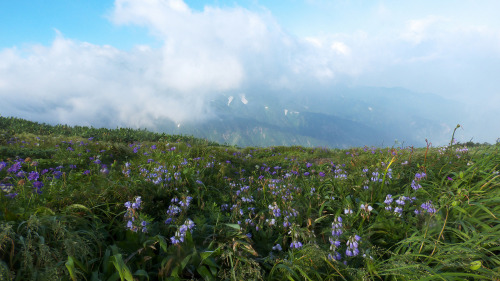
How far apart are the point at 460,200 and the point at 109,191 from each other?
5.57 m

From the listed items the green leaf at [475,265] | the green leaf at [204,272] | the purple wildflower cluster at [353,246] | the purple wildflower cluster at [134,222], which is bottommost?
the green leaf at [204,272]

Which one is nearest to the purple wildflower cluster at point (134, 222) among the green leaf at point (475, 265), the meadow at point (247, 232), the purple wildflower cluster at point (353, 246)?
the meadow at point (247, 232)

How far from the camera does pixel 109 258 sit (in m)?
2.41

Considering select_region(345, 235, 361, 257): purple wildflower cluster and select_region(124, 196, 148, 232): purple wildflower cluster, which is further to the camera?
select_region(124, 196, 148, 232): purple wildflower cluster

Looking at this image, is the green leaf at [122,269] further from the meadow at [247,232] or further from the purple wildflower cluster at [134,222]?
the purple wildflower cluster at [134,222]

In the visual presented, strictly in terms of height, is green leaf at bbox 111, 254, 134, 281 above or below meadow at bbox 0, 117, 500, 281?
below

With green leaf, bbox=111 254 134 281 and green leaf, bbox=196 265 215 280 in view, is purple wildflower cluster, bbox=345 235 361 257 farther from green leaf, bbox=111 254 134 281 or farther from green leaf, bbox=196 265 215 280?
green leaf, bbox=111 254 134 281

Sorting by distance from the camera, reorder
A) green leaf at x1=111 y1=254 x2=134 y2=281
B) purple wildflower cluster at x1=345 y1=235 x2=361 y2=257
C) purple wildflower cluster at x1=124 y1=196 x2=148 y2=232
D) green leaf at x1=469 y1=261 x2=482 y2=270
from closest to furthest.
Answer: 1. green leaf at x1=469 y1=261 x2=482 y2=270
2. green leaf at x1=111 y1=254 x2=134 y2=281
3. purple wildflower cluster at x1=345 y1=235 x2=361 y2=257
4. purple wildflower cluster at x1=124 y1=196 x2=148 y2=232

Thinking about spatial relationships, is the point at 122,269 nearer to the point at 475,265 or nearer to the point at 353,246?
the point at 353,246

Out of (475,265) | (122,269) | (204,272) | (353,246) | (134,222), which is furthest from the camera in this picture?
(134,222)

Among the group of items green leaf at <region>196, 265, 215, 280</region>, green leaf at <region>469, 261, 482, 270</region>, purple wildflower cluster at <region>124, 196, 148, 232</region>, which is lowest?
green leaf at <region>196, 265, 215, 280</region>

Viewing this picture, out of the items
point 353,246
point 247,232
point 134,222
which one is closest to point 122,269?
point 134,222

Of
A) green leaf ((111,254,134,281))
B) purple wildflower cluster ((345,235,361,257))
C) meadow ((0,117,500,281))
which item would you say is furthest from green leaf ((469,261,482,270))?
green leaf ((111,254,134,281))

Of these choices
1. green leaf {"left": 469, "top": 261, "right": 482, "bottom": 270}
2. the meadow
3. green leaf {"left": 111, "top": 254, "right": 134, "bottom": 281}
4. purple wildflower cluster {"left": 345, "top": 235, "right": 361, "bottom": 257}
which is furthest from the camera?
purple wildflower cluster {"left": 345, "top": 235, "right": 361, "bottom": 257}
